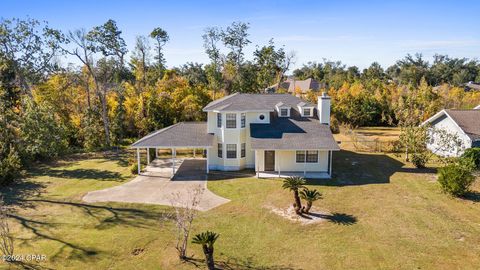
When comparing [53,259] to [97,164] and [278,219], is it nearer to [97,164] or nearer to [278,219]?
[278,219]

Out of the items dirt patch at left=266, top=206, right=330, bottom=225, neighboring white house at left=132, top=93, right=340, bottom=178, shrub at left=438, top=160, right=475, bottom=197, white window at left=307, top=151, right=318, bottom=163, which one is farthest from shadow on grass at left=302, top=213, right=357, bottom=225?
shrub at left=438, top=160, right=475, bottom=197

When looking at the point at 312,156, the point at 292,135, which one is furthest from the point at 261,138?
the point at 312,156

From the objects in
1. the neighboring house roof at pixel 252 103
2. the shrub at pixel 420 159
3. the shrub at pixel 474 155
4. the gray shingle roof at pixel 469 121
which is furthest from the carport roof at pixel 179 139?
the gray shingle roof at pixel 469 121

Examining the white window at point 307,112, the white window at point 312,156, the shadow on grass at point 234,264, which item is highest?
the white window at point 307,112

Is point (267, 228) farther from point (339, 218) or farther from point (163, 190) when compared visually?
point (163, 190)

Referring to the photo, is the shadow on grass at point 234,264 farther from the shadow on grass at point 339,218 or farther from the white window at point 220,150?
the white window at point 220,150
